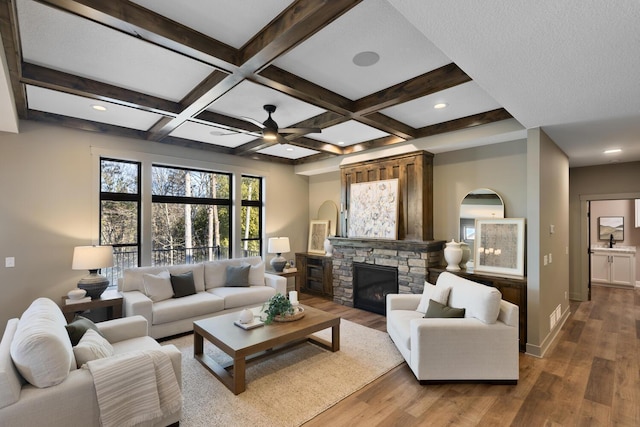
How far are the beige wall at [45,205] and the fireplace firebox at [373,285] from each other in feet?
13.4

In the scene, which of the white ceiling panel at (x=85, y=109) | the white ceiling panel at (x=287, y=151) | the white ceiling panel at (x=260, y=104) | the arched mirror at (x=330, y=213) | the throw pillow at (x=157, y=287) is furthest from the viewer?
the arched mirror at (x=330, y=213)

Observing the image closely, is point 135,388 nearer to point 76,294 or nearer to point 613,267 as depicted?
point 76,294

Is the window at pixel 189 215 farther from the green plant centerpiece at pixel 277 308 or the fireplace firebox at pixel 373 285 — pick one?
the green plant centerpiece at pixel 277 308

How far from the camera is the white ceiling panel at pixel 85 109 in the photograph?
334 cm

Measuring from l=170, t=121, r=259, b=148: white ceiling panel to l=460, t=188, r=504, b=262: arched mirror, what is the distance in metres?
3.47

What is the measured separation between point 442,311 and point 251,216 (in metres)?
4.25

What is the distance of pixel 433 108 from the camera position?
3682mm

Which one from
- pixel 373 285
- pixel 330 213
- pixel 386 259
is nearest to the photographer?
pixel 386 259

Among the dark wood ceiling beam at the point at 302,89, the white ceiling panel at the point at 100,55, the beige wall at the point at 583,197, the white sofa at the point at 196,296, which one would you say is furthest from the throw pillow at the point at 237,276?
the beige wall at the point at 583,197

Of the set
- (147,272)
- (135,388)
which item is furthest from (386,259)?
(135,388)

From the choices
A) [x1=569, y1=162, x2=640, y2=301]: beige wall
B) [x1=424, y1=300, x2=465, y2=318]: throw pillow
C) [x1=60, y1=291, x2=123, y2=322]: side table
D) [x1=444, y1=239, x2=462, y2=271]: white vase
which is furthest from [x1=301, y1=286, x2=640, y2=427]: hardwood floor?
[x1=60, y1=291, x2=123, y2=322]: side table

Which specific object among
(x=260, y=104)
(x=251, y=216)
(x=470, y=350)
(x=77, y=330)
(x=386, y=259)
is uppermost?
(x=260, y=104)

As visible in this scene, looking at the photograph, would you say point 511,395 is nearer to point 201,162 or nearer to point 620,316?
point 620,316

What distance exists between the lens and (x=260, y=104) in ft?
11.8
